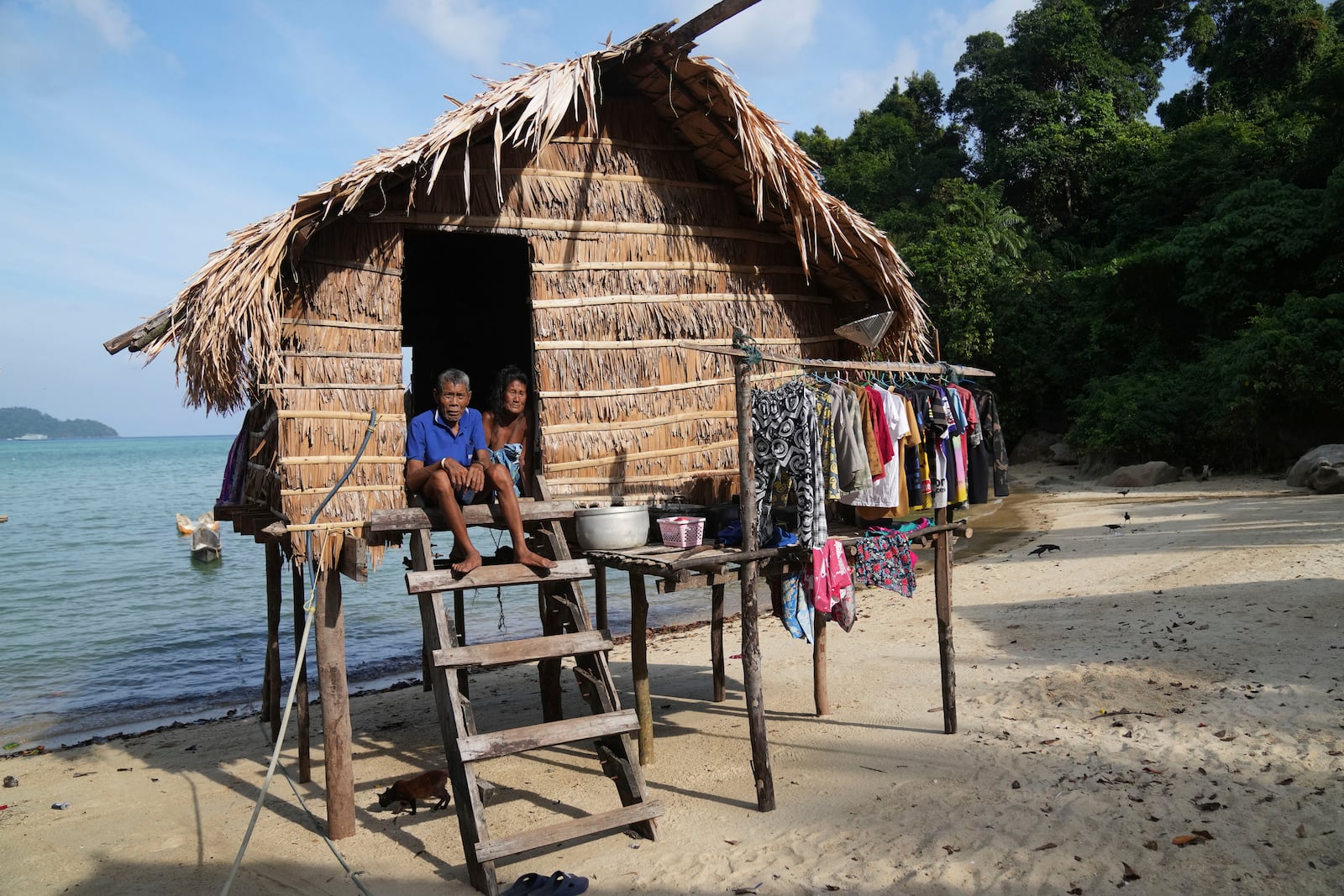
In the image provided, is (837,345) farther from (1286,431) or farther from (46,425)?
(46,425)

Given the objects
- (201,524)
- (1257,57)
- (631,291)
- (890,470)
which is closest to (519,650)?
(890,470)

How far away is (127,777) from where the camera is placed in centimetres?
730

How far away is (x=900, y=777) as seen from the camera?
556cm

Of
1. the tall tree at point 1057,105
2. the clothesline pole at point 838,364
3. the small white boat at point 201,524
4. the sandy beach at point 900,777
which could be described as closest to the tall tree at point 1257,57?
the tall tree at point 1057,105

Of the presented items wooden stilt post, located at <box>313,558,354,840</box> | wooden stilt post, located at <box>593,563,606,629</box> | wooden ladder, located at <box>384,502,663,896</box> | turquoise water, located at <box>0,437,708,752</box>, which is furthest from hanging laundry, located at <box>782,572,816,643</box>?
turquoise water, located at <box>0,437,708,752</box>

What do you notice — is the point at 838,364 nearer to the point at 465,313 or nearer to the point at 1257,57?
the point at 465,313

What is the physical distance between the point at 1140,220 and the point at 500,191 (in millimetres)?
23910

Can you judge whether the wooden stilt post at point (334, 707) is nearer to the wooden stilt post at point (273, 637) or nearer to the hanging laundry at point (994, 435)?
the wooden stilt post at point (273, 637)

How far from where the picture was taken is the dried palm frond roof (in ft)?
16.5

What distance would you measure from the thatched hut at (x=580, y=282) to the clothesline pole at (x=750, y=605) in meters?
1.48

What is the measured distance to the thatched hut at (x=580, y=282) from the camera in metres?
5.28

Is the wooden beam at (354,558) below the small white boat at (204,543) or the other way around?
the other way around

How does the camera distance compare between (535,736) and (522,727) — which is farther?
(522,727)

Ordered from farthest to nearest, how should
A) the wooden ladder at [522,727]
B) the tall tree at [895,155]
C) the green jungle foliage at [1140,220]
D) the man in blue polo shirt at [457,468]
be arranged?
the tall tree at [895,155] < the green jungle foliage at [1140,220] < the man in blue polo shirt at [457,468] < the wooden ladder at [522,727]
